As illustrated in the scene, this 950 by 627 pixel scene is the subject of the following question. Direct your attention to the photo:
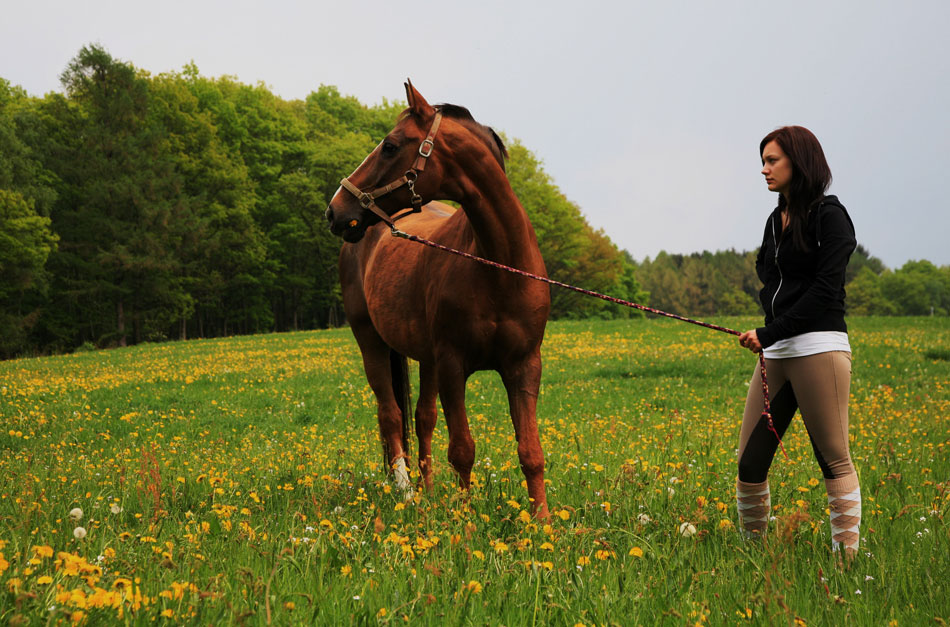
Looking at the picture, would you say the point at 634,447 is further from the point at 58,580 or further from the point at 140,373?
the point at 140,373

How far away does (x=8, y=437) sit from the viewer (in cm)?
894

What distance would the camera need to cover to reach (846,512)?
→ 3.82 meters

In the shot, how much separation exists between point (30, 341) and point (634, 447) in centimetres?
4423

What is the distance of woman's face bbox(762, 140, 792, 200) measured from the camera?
3.84 meters

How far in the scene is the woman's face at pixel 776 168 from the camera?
3844 millimetres

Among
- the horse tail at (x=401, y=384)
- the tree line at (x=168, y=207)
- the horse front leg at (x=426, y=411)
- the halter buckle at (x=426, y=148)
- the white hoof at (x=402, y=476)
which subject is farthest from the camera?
the tree line at (x=168, y=207)

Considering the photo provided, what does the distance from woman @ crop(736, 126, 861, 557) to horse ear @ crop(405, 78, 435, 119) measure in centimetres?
211

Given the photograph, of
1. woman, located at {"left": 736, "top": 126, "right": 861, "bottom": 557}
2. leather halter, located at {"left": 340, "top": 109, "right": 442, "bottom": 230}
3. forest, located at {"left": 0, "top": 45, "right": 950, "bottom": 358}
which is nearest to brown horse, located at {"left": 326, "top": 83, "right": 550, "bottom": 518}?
leather halter, located at {"left": 340, "top": 109, "right": 442, "bottom": 230}

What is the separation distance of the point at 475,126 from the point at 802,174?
82.9 inches

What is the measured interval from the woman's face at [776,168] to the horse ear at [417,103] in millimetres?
2121

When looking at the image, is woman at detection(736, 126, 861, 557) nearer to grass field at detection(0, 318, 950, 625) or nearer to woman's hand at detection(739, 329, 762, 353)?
woman's hand at detection(739, 329, 762, 353)

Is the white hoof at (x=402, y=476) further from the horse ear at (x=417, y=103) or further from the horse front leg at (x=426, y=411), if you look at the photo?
the horse ear at (x=417, y=103)

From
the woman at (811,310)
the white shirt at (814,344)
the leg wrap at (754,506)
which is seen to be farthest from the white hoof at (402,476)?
the white shirt at (814,344)

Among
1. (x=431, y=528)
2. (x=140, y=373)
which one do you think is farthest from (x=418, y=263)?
(x=140, y=373)
